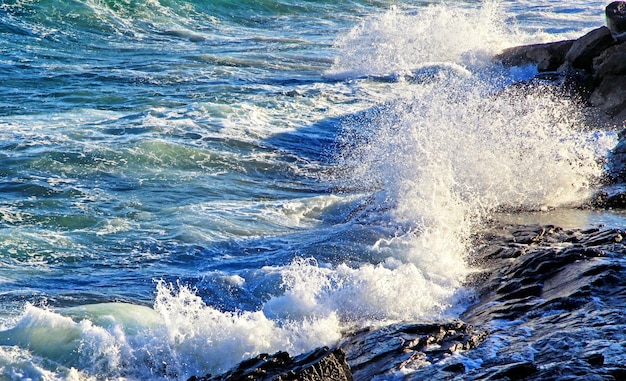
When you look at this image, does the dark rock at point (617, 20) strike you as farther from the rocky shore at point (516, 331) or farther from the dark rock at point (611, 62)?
the rocky shore at point (516, 331)

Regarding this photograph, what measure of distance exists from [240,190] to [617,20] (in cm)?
712

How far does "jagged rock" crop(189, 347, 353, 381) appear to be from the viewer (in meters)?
4.25

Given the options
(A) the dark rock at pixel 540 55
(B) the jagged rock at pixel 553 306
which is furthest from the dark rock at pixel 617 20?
(B) the jagged rock at pixel 553 306

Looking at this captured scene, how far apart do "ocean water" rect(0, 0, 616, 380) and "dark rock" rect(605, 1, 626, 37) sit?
1.60m

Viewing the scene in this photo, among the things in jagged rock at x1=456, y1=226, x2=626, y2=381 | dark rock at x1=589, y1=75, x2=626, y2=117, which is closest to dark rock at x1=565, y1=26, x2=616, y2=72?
dark rock at x1=589, y1=75, x2=626, y2=117

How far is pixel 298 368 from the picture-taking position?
4312mm

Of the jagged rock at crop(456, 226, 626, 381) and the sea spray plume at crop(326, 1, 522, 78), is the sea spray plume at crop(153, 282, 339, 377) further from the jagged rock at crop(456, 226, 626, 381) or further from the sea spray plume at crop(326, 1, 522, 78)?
the sea spray plume at crop(326, 1, 522, 78)

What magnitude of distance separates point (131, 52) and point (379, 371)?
14.9m

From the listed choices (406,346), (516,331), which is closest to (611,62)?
(516,331)

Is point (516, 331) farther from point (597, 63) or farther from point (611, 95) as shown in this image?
point (597, 63)

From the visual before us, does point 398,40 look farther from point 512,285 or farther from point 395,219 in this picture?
point 512,285

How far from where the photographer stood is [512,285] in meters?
5.99

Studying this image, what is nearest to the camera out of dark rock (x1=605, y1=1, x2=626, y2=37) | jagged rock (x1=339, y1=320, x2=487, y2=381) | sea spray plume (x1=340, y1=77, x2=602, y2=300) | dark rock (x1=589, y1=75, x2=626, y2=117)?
jagged rock (x1=339, y1=320, x2=487, y2=381)

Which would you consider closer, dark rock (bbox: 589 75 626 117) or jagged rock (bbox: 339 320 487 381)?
jagged rock (bbox: 339 320 487 381)
